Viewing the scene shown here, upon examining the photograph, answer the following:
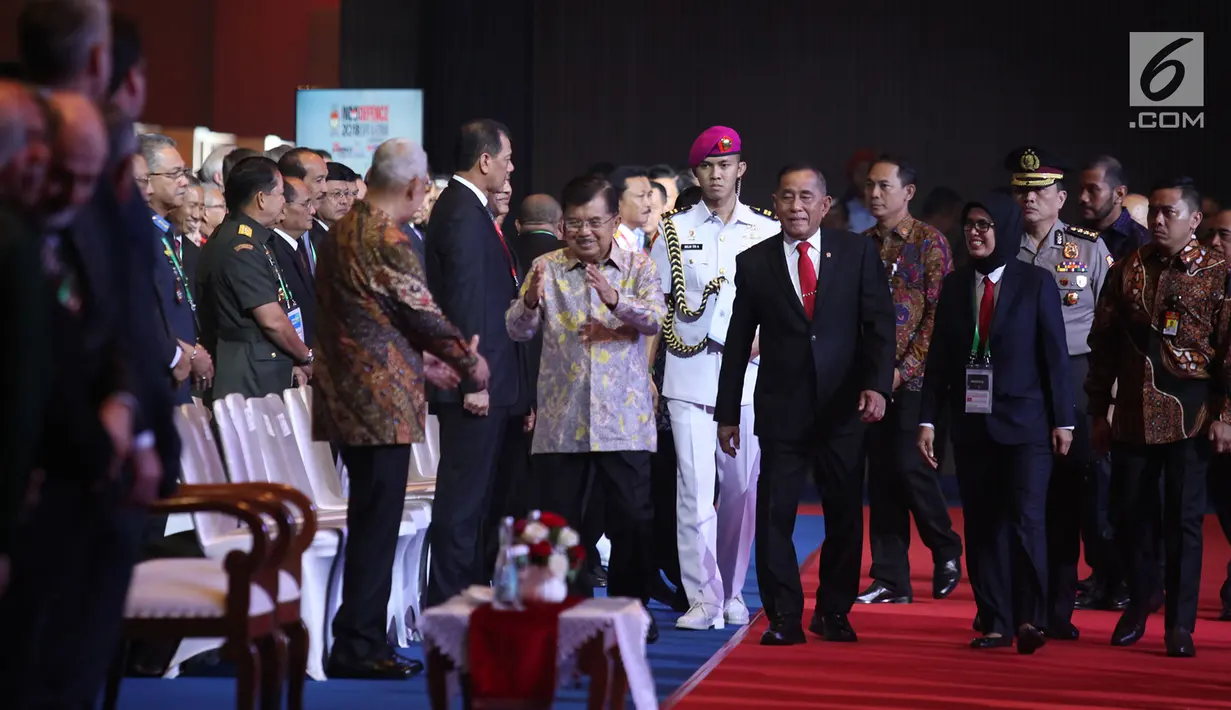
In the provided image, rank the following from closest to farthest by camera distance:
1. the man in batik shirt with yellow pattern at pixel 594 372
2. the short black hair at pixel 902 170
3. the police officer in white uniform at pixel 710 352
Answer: the man in batik shirt with yellow pattern at pixel 594 372 < the police officer in white uniform at pixel 710 352 < the short black hair at pixel 902 170

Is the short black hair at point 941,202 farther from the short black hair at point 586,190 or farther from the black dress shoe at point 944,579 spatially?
the short black hair at point 586,190

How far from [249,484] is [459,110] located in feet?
23.9

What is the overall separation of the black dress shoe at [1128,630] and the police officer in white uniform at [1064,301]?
18 cm

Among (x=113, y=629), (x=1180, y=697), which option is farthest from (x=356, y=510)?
(x=1180, y=697)

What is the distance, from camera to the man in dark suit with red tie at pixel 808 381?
19.0 ft

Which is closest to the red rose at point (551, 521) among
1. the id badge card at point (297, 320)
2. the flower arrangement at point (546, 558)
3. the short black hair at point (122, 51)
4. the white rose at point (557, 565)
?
the flower arrangement at point (546, 558)

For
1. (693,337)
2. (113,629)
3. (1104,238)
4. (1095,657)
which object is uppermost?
(1104,238)

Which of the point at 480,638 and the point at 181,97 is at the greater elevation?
the point at 181,97

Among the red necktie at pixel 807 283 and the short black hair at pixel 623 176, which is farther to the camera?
the short black hair at pixel 623 176

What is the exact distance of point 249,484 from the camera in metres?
4.30

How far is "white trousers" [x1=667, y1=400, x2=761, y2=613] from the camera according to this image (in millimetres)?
6172

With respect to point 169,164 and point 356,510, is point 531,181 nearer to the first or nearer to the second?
point 169,164

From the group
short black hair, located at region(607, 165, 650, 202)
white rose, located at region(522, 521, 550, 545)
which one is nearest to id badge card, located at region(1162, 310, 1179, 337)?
white rose, located at region(522, 521, 550, 545)

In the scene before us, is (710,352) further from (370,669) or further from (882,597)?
(370,669)
